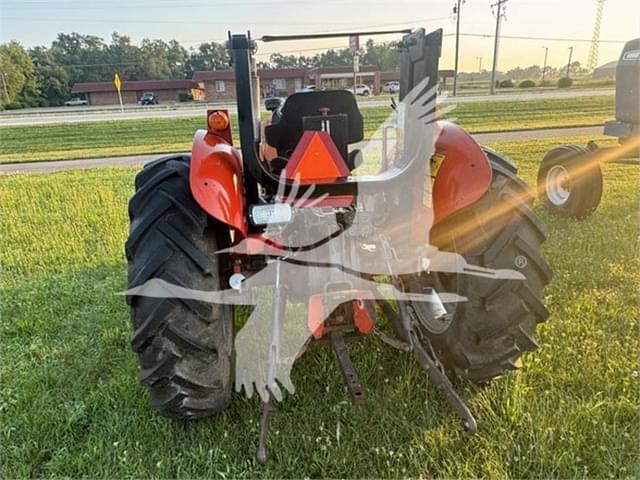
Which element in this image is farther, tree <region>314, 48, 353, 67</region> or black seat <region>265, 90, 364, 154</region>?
tree <region>314, 48, 353, 67</region>

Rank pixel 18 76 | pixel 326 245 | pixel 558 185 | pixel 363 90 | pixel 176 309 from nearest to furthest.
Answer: pixel 176 309, pixel 326 245, pixel 363 90, pixel 558 185, pixel 18 76

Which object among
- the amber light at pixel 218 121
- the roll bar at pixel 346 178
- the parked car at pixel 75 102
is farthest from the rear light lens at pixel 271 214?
the parked car at pixel 75 102

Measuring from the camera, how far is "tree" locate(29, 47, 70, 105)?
40.2 m

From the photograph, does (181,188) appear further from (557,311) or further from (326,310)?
(557,311)

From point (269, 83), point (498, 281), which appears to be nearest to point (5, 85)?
point (269, 83)

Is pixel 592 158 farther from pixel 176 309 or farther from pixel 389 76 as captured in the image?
pixel 176 309

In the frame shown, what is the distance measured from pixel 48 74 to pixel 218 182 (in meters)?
47.2

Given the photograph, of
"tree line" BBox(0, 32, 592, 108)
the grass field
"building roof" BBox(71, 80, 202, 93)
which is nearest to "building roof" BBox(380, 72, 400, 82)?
the grass field

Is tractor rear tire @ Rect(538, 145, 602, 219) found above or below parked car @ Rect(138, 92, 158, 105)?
above

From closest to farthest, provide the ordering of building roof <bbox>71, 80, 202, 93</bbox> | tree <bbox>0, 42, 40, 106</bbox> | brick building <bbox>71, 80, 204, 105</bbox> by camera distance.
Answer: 1. tree <bbox>0, 42, 40, 106</bbox>
2. brick building <bbox>71, 80, 204, 105</bbox>
3. building roof <bbox>71, 80, 202, 93</bbox>

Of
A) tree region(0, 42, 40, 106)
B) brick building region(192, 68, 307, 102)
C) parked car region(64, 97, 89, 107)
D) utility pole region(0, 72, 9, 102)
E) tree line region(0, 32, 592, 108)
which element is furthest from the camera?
parked car region(64, 97, 89, 107)

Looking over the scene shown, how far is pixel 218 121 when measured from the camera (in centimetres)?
247

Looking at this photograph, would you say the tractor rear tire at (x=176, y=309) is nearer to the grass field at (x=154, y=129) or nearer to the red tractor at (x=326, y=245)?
the red tractor at (x=326, y=245)

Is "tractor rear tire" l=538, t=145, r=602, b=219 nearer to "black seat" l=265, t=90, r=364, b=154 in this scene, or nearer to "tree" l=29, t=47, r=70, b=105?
"black seat" l=265, t=90, r=364, b=154
